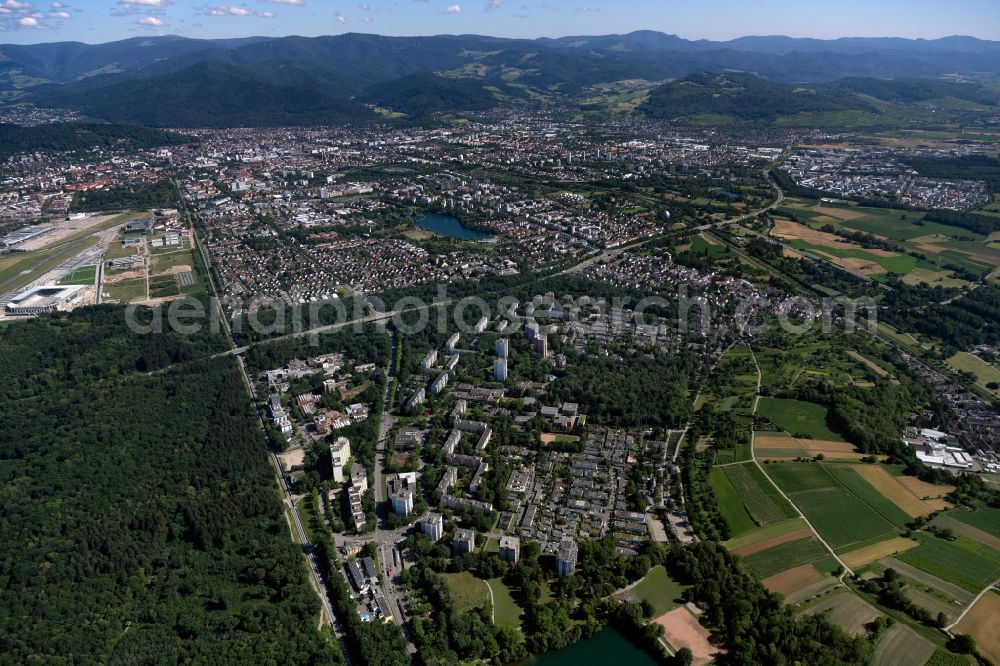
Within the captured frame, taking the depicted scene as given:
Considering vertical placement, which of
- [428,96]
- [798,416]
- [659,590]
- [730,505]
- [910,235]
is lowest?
[659,590]

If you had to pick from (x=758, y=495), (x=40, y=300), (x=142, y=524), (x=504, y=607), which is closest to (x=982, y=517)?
(x=758, y=495)

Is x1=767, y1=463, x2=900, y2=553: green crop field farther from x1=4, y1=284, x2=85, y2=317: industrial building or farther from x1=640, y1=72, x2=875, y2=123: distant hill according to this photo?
x1=640, y1=72, x2=875, y2=123: distant hill

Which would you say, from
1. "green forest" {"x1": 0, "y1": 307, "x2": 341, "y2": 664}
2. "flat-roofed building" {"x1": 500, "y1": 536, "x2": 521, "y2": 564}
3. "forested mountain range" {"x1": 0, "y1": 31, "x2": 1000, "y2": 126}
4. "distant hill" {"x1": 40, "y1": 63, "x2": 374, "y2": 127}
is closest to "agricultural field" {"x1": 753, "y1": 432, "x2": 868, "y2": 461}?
"flat-roofed building" {"x1": 500, "y1": 536, "x2": 521, "y2": 564}

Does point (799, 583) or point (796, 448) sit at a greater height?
point (796, 448)

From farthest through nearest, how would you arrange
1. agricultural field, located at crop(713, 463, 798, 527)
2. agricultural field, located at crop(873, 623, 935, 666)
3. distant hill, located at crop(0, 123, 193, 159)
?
1. distant hill, located at crop(0, 123, 193, 159)
2. agricultural field, located at crop(713, 463, 798, 527)
3. agricultural field, located at crop(873, 623, 935, 666)

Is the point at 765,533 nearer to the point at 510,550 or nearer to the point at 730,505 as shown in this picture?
the point at 730,505

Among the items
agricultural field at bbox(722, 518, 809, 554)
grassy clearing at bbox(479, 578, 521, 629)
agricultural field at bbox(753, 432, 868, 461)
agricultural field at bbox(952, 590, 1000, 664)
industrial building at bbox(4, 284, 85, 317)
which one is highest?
industrial building at bbox(4, 284, 85, 317)
